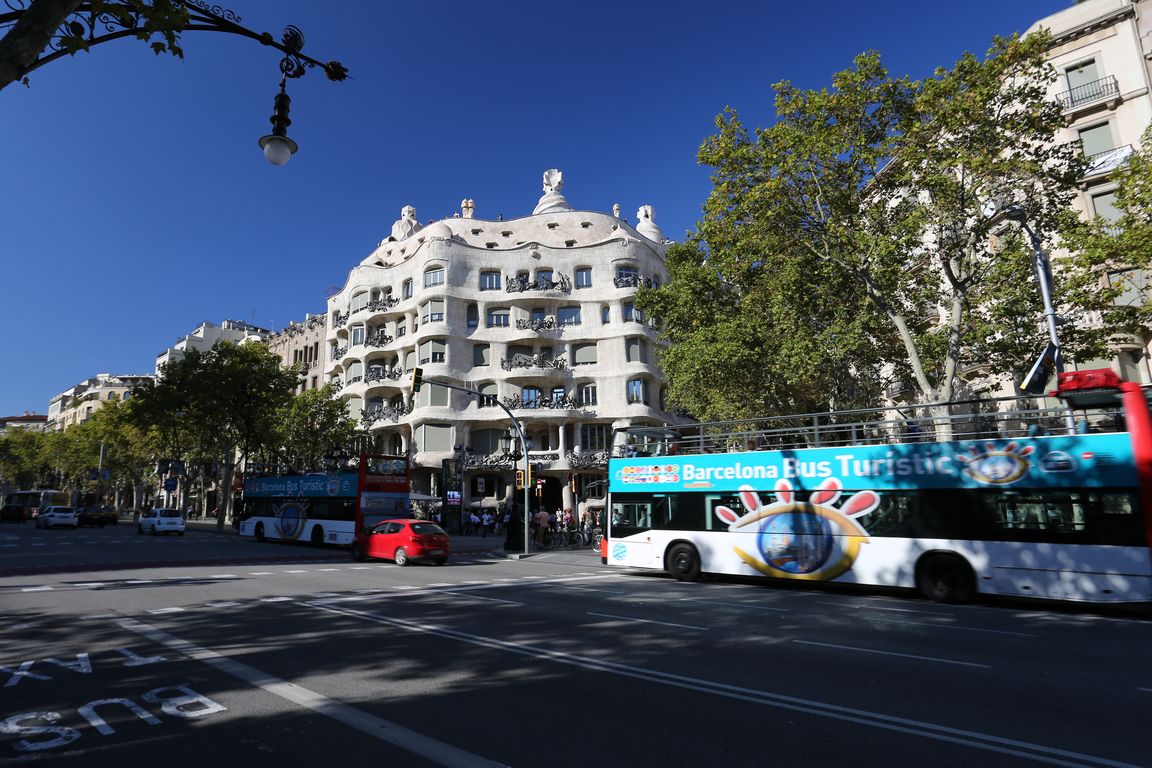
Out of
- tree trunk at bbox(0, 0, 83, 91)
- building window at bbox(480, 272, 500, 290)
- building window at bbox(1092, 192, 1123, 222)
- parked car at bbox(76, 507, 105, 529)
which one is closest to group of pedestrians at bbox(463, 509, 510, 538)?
building window at bbox(480, 272, 500, 290)

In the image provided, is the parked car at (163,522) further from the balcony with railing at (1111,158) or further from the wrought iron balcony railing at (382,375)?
the balcony with railing at (1111,158)

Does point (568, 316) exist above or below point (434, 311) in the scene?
below

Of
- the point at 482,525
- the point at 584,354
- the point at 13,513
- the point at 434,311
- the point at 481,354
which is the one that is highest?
the point at 434,311

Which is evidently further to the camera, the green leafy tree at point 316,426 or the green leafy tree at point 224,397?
the green leafy tree at point 316,426

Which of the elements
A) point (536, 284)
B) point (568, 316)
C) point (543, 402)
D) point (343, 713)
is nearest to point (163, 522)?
point (543, 402)

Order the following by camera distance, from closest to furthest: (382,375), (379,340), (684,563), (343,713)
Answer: (343,713) < (684,563) < (382,375) < (379,340)

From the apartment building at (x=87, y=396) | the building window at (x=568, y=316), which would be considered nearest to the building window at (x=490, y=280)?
the building window at (x=568, y=316)

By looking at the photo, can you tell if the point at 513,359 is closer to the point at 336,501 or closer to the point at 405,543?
the point at 336,501

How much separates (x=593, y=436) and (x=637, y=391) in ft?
14.3

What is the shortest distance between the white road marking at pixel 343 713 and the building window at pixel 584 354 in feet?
130

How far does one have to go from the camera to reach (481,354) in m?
47.4

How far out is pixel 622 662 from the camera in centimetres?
712

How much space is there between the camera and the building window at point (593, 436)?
1789 inches

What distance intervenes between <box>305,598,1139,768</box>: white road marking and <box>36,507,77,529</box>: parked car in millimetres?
46959
